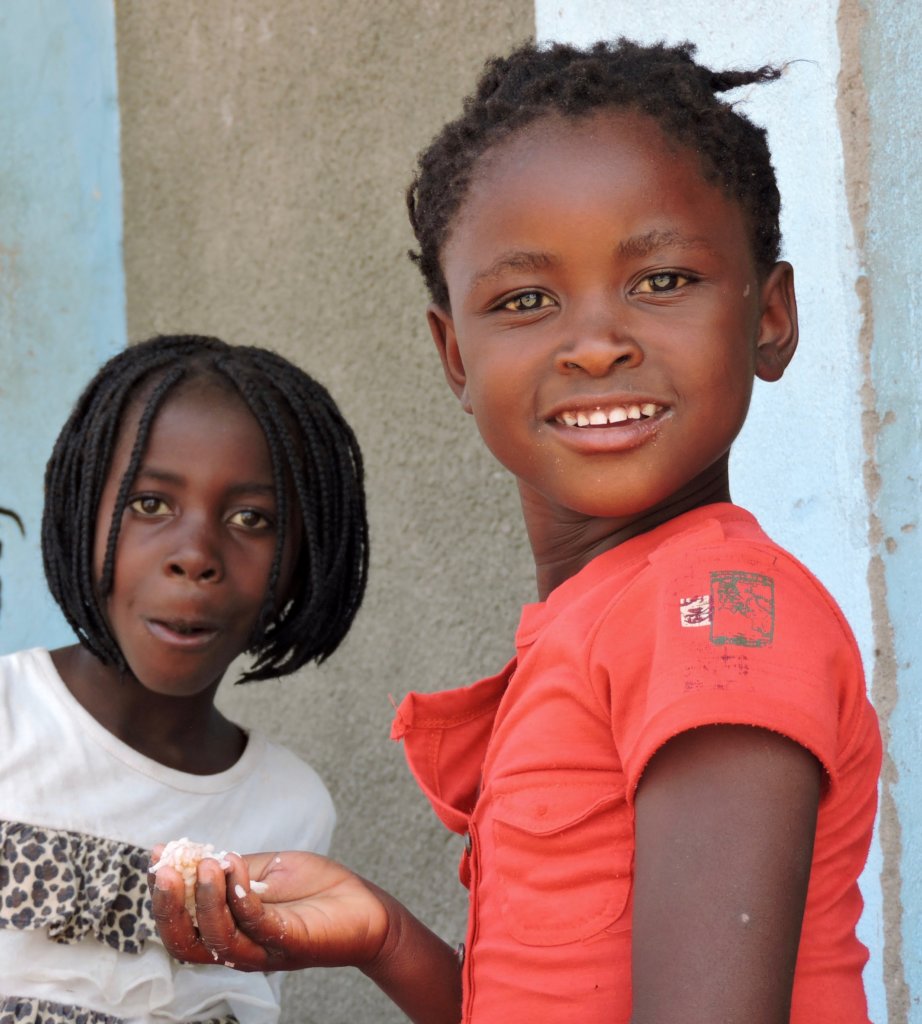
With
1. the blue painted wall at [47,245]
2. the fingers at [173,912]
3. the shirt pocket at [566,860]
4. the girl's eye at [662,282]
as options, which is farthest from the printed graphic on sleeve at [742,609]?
the blue painted wall at [47,245]

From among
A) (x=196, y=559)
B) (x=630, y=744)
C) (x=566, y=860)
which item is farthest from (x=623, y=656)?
(x=196, y=559)

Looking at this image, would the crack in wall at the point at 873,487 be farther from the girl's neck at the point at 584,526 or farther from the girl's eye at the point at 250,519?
the girl's eye at the point at 250,519

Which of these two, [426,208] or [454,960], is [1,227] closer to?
[426,208]

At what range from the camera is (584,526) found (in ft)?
5.40

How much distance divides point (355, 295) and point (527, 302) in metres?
1.68

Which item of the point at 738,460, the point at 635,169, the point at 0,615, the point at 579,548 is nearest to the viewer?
the point at 635,169

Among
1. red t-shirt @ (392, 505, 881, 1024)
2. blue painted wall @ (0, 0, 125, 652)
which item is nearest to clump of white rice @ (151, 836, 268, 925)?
red t-shirt @ (392, 505, 881, 1024)

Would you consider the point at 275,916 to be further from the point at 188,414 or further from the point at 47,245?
the point at 47,245

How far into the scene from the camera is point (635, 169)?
1442 millimetres

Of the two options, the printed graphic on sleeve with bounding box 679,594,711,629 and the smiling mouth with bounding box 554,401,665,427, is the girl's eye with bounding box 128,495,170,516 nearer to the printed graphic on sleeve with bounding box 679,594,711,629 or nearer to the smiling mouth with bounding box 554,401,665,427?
the smiling mouth with bounding box 554,401,665,427

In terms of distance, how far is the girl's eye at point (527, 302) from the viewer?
1.48m

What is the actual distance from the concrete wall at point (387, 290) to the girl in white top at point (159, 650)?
0.40 meters

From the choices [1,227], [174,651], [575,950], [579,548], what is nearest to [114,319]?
[1,227]

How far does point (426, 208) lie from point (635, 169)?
0.35m
